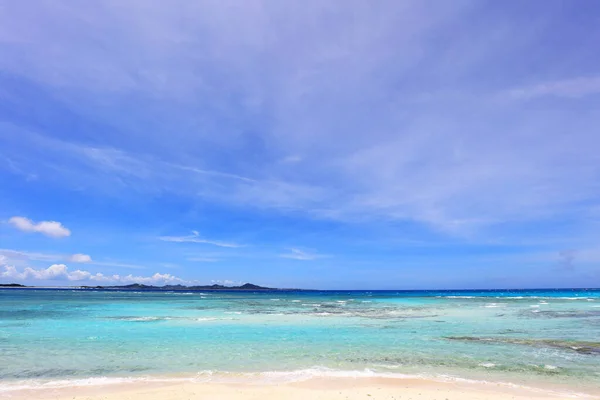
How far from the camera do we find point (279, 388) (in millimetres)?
11227

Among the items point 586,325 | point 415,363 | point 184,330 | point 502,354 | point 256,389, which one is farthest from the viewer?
point 586,325

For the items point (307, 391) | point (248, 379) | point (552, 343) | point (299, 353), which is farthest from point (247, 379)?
point (552, 343)

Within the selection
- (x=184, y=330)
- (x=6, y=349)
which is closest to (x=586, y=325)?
(x=184, y=330)

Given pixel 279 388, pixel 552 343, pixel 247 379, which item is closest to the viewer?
pixel 279 388

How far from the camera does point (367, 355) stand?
15969mm

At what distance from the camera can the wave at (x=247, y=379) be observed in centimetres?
1158

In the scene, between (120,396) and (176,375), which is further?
(176,375)

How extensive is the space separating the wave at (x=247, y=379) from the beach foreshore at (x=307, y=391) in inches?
9.8

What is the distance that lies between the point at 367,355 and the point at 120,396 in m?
9.63

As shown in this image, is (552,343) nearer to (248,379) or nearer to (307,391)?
(307,391)

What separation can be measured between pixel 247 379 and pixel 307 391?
8.02 feet

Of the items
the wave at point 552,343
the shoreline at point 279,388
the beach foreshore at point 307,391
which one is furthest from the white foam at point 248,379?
the wave at point 552,343

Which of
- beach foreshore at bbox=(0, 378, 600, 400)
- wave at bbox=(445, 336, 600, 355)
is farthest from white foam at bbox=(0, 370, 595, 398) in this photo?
wave at bbox=(445, 336, 600, 355)

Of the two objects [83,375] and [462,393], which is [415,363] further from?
[83,375]
